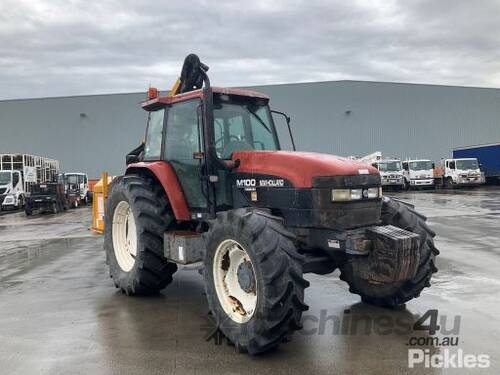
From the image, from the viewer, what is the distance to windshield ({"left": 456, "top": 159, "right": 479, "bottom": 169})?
116 ft

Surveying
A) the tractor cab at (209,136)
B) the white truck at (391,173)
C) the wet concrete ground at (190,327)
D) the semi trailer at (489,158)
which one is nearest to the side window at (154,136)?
the tractor cab at (209,136)

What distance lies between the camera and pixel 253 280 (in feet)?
15.4

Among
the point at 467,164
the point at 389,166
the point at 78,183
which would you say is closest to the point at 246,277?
the point at 78,183

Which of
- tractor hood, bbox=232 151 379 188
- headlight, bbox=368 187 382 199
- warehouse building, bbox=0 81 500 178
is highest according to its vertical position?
warehouse building, bbox=0 81 500 178

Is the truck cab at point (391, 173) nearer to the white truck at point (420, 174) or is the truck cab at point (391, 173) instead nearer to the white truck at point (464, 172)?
the white truck at point (420, 174)

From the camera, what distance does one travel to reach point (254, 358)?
448 centimetres

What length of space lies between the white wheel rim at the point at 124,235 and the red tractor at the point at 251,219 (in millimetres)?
52

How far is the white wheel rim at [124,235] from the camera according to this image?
284 inches

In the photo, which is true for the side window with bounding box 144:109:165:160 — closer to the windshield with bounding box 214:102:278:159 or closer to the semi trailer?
the windshield with bounding box 214:102:278:159

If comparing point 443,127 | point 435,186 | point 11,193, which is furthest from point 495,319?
point 443,127

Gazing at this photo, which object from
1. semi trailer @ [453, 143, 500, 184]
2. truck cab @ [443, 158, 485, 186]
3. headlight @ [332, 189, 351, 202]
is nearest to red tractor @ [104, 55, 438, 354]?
headlight @ [332, 189, 351, 202]

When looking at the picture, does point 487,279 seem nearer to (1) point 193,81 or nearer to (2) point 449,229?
(1) point 193,81

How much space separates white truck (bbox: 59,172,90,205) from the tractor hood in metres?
25.8

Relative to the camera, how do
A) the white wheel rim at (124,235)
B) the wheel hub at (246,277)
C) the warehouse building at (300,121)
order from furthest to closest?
the warehouse building at (300,121), the white wheel rim at (124,235), the wheel hub at (246,277)
